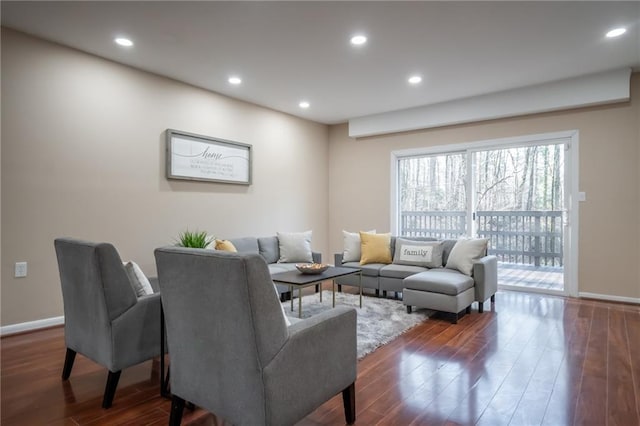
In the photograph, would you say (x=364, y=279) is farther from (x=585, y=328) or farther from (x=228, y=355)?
(x=228, y=355)

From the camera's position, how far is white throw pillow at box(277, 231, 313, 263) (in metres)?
5.01

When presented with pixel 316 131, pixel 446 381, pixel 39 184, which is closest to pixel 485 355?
pixel 446 381

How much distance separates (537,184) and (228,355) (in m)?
4.95

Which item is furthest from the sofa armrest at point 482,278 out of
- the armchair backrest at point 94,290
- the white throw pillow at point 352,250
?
the armchair backrest at point 94,290

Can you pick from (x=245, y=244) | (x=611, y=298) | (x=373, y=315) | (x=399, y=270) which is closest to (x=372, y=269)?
(x=399, y=270)

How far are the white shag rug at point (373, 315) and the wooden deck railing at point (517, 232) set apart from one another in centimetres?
196

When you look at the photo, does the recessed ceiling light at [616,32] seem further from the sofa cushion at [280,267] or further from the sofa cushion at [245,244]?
the sofa cushion at [245,244]

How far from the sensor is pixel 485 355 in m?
2.84

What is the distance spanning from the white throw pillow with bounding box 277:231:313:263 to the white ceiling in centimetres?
199

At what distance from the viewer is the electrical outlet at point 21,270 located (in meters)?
3.28

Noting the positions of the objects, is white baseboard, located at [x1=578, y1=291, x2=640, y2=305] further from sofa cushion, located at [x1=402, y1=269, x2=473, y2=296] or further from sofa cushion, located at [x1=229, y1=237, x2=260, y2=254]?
sofa cushion, located at [x1=229, y1=237, x2=260, y2=254]

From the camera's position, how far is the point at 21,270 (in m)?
3.30

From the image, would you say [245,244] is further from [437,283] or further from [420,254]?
[437,283]

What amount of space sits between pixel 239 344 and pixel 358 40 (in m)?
2.99
